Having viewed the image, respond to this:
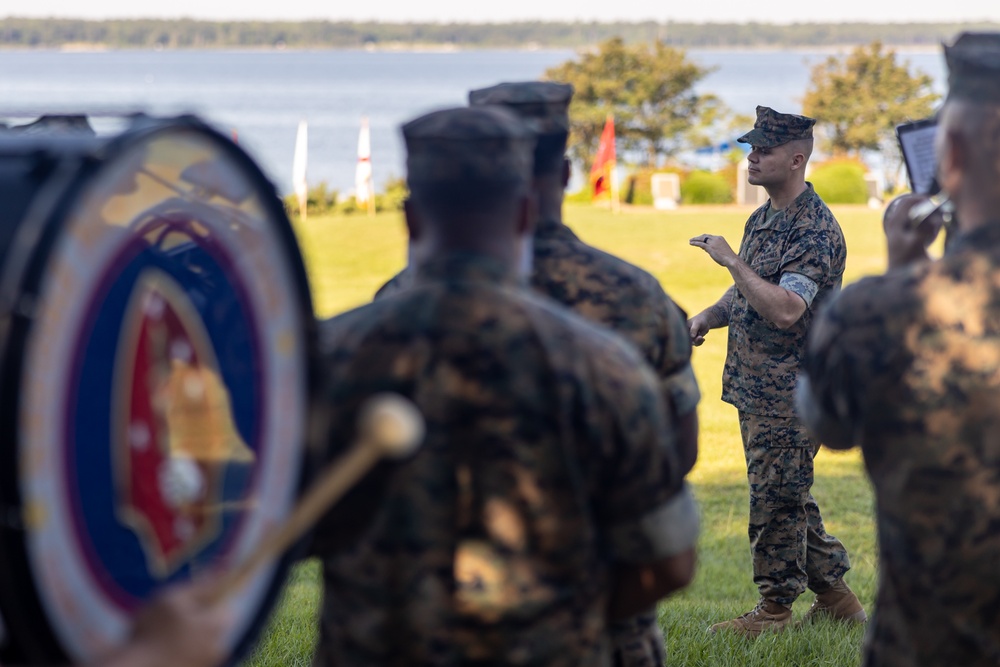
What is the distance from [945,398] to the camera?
2.47 m

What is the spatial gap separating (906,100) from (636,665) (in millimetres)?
42532

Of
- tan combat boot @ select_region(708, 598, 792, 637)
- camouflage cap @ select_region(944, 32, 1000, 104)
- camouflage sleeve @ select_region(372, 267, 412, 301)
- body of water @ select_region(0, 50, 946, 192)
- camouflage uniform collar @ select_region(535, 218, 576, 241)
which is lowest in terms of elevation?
body of water @ select_region(0, 50, 946, 192)

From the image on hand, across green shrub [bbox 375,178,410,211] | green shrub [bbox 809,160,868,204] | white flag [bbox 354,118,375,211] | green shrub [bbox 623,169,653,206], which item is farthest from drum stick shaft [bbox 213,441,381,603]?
green shrub [bbox 623,169,653,206]

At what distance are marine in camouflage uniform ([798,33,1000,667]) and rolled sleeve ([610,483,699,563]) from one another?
523 mm

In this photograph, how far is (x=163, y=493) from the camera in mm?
1673

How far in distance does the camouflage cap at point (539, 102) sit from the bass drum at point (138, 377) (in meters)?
1.71

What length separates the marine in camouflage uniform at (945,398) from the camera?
246cm

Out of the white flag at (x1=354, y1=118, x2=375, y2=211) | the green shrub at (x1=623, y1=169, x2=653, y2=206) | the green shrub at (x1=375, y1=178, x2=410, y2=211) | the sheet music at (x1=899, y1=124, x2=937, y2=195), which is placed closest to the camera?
the sheet music at (x1=899, y1=124, x2=937, y2=195)

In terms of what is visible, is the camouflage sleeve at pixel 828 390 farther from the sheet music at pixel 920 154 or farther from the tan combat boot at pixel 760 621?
the tan combat boot at pixel 760 621

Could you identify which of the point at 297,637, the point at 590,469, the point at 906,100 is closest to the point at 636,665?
the point at 590,469

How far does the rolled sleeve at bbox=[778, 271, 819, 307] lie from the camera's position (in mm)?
5379

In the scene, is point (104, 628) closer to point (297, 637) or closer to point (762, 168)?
point (297, 637)

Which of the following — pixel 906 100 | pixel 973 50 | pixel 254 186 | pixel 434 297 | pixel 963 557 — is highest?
pixel 973 50

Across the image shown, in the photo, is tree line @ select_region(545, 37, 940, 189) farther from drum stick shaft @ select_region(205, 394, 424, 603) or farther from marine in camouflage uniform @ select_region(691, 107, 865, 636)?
drum stick shaft @ select_region(205, 394, 424, 603)
